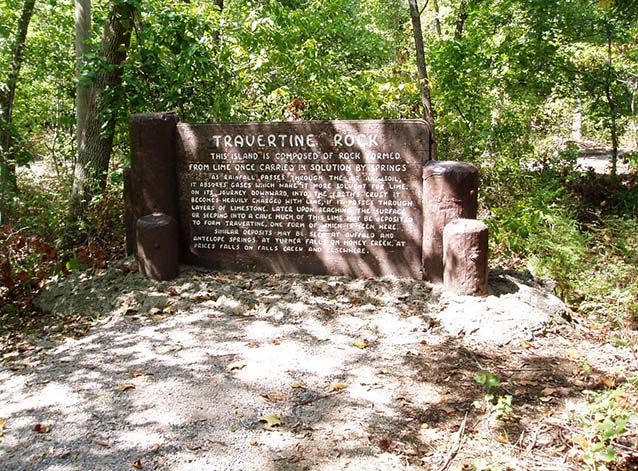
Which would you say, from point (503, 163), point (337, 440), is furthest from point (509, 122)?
point (337, 440)

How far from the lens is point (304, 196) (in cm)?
625

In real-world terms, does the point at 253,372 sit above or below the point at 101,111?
below

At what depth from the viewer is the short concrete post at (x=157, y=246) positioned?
6.29m

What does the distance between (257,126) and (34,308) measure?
328 centimetres

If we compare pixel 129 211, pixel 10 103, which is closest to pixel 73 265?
pixel 129 211

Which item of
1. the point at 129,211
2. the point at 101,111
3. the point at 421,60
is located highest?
the point at 421,60

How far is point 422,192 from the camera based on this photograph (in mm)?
5891

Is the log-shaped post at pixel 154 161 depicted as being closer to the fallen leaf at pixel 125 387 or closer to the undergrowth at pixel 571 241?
the fallen leaf at pixel 125 387

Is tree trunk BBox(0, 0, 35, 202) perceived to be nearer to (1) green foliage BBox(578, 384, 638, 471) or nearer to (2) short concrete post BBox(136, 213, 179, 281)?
(2) short concrete post BBox(136, 213, 179, 281)

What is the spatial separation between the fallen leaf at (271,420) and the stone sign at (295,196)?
2511 mm

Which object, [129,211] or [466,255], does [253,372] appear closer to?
[466,255]

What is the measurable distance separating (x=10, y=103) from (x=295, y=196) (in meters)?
5.16

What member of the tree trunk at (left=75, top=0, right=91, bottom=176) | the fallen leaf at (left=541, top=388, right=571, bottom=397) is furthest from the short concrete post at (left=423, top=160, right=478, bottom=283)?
the tree trunk at (left=75, top=0, right=91, bottom=176)

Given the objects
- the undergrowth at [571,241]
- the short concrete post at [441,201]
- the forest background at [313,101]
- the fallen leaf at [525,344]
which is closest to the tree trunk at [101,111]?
the forest background at [313,101]
